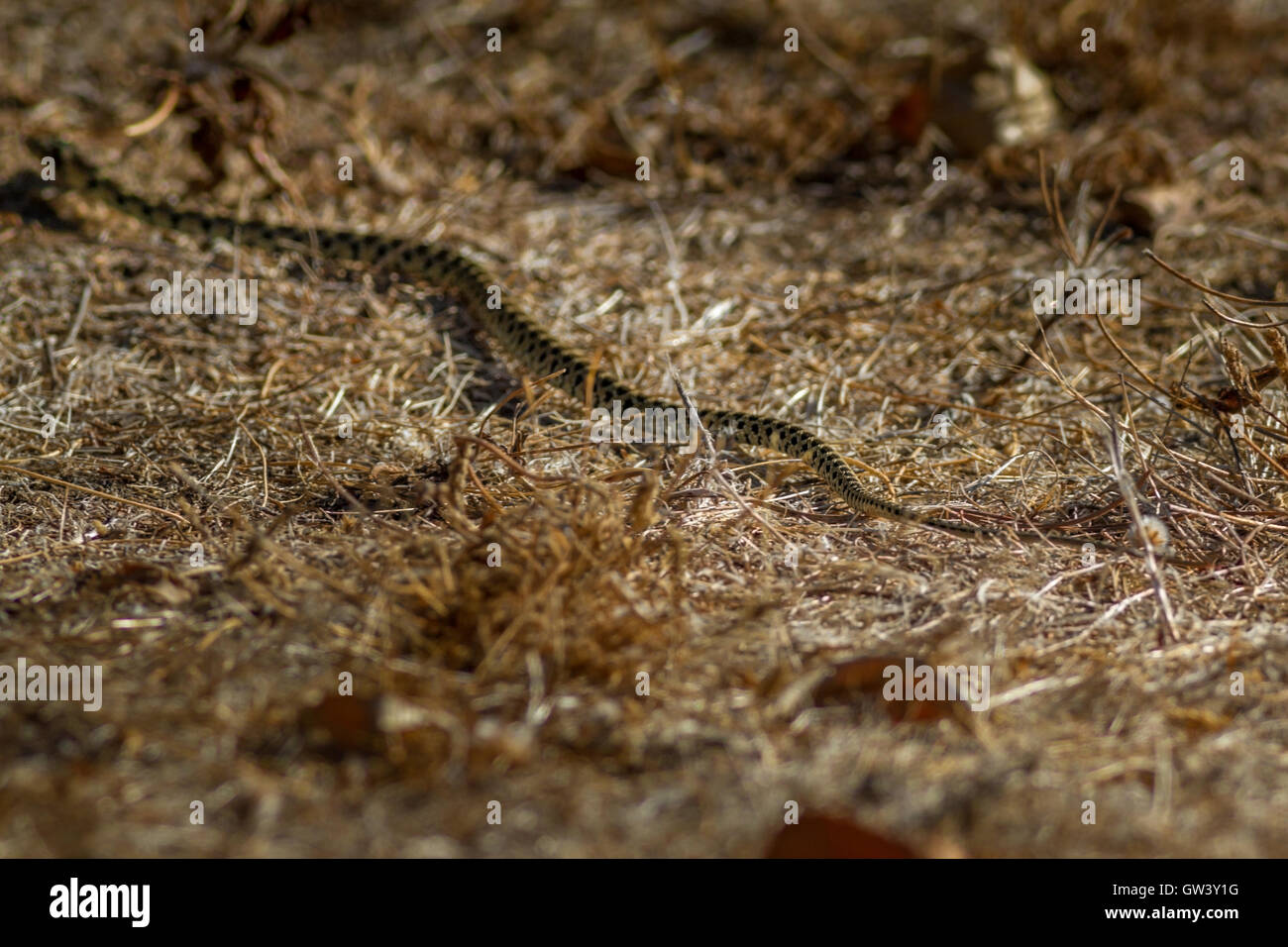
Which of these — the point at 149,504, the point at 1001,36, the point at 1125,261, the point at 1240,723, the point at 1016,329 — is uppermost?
the point at 1001,36

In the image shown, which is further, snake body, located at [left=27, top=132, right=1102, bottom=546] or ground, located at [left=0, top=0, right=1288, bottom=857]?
snake body, located at [left=27, top=132, right=1102, bottom=546]

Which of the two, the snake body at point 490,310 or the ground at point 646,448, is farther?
the snake body at point 490,310

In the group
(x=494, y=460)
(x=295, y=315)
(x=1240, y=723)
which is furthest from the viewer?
(x=295, y=315)
